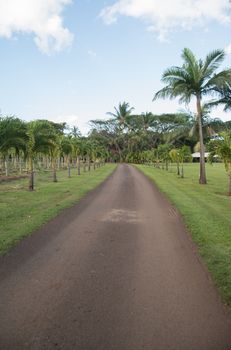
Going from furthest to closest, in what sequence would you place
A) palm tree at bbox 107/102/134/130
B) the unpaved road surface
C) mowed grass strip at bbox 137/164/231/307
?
palm tree at bbox 107/102/134/130
mowed grass strip at bbox 137/164/231/307
the unpaved road surface

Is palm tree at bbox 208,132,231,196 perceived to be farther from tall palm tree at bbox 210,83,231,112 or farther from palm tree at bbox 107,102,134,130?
palm tree at bbox 107,102,134,130

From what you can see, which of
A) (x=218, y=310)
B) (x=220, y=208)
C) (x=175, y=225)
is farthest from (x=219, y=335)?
(x=220, y=208)

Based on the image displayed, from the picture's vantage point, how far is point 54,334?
430 centimetres

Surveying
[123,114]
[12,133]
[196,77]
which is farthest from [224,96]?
[123,114]

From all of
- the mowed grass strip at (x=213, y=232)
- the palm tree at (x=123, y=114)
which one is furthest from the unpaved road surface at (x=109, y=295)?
the palm tree at (x=123, y=114)

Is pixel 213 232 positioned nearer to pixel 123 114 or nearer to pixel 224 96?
pixel 224 96

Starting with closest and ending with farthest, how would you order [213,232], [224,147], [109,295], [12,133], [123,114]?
[109,295]
[213,232]
[12,133]
[224,147]
[123,114]

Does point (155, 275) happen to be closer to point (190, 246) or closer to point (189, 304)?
point (189, 304)

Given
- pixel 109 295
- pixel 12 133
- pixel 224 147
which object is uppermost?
pixel 12 133

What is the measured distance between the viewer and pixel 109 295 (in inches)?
215

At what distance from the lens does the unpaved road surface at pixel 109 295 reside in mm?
4223

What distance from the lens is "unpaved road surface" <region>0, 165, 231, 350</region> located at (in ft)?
13.9

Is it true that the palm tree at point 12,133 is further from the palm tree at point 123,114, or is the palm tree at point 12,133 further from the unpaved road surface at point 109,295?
the palm tree at point 123,114

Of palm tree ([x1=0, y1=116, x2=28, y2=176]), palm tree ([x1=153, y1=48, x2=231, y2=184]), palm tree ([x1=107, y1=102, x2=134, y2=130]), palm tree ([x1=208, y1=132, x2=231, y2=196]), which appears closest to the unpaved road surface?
palm tree ([x1=0, y1=116, x2=28, y2=176])
